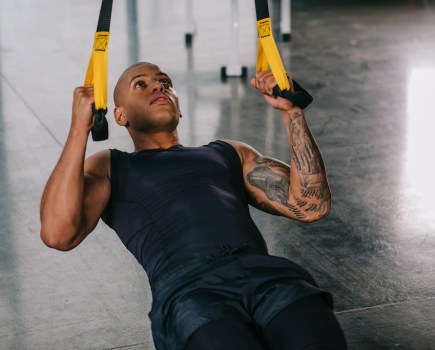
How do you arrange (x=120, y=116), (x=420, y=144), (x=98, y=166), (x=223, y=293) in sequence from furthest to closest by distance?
(x=420, y=144), (x=120, y=116), (x=98, y=166), (x=223, y=293)

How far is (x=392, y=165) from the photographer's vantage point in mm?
4914

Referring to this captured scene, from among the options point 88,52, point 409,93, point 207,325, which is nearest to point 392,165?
point 409,93

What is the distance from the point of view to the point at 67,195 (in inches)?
102

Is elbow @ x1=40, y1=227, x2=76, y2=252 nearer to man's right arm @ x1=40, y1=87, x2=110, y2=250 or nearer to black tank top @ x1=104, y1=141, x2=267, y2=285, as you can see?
man's right arm @ x1=40, y1=87, x2=110, y2=250

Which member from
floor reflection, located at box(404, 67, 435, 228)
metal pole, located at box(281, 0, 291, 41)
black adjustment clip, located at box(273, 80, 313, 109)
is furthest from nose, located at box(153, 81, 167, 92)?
metal pole, located at box(281, 0, 291, 41)

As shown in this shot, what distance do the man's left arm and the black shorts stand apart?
1.17 feet

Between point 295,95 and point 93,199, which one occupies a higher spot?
point 295,95

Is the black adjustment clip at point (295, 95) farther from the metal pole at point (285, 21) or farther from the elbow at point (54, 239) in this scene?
the metal pole at point (285, 21)

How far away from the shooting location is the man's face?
2.85 m

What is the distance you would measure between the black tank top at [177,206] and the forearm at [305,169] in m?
0.17

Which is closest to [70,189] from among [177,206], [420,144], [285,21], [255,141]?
[177,206]

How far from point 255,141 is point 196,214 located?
2784 millimetres

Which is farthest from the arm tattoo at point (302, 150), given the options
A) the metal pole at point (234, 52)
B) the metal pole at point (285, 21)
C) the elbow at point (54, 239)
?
the metal pole at point (285, 21)

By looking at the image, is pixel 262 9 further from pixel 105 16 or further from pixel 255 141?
A: pixel 255 141
